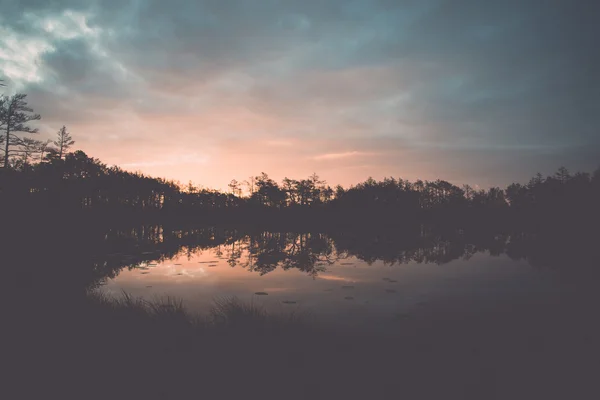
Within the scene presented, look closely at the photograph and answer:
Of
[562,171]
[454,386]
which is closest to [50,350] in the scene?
[454,386]

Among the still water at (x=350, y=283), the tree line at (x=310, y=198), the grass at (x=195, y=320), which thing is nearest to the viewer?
the grass at (x=195, y=320)

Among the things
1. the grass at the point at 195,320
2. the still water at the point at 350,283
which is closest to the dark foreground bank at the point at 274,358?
the grass at the point at 195,320

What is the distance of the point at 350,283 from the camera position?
1519 cm

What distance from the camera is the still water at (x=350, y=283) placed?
1173 cm

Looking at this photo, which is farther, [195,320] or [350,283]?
[350,283]

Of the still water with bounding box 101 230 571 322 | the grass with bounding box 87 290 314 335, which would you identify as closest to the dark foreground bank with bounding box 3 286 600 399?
the grass with bounding box 87 290 314 335

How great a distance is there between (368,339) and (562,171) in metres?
154

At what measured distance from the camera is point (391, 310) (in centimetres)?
1108

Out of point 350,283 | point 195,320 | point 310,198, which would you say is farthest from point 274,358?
point 310,198

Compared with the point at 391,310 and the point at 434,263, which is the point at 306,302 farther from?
the point at 434,263

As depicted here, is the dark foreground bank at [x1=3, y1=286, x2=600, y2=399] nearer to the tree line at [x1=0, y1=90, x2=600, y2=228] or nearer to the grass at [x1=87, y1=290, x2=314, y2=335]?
the grass at [x1=87, y1=290, x2=314, y2=335]

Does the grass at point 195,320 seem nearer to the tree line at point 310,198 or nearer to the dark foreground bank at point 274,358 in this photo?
the dark foreground bank at point 274,358

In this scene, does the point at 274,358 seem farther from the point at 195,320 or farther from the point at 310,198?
the point at 310,198

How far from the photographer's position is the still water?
38.5ft
